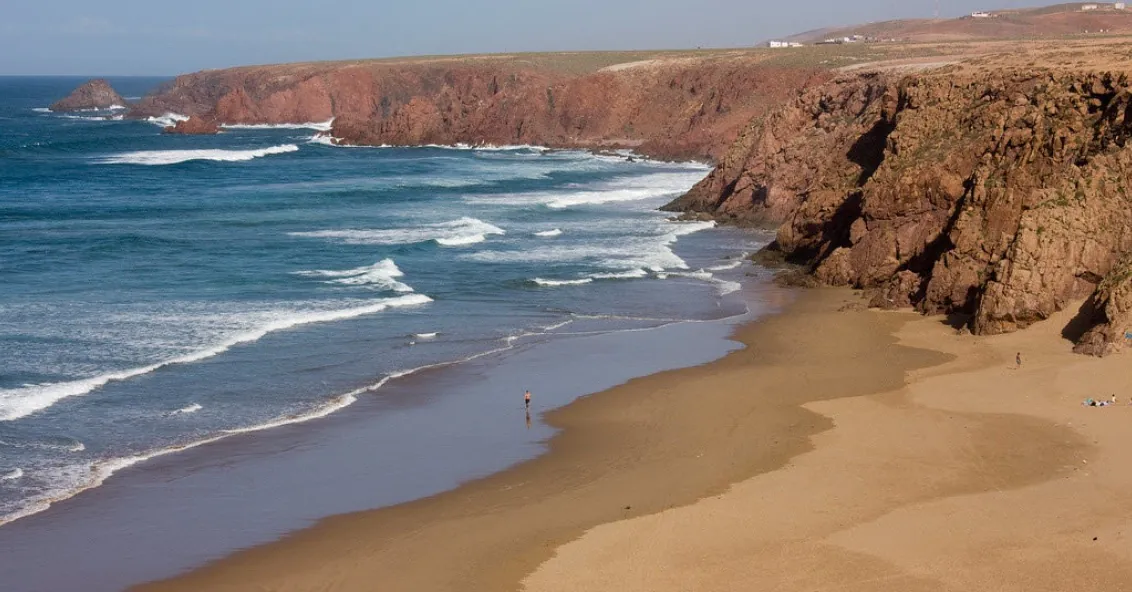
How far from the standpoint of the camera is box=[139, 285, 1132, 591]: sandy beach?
1542cm

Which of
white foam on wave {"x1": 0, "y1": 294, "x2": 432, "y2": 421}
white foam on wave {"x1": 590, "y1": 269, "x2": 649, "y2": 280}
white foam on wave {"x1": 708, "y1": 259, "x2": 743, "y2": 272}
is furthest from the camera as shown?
white foam on wave {"x1": 708, "y1": 259, "x2": 743, "y2": 272}

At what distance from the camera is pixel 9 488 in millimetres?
19000

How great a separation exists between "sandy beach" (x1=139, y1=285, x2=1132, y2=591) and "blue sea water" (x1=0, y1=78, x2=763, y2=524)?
538 cm

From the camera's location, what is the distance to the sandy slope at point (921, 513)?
15.1m

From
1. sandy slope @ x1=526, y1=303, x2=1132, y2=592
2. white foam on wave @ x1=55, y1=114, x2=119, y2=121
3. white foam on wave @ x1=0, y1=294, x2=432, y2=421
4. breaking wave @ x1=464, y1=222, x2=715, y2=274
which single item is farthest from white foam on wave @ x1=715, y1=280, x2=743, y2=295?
white foam on wave @ x1=55, y1=114, x2=119, y2=121

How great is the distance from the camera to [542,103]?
102 meters

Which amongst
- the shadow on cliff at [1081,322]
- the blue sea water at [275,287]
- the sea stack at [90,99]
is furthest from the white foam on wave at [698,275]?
the sea stack at [90,99]

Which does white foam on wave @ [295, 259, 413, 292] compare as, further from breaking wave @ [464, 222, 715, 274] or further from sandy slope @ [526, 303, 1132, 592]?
sandy slope @ [526, 303, 1132, 592]

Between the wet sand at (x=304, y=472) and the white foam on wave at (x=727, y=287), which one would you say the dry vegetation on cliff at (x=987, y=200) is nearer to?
the white foam on wave at (x=727, y=287)

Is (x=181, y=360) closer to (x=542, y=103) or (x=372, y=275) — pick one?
(x=372, y=275)

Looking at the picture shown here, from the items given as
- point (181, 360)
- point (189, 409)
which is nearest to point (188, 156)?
point (181, 360)

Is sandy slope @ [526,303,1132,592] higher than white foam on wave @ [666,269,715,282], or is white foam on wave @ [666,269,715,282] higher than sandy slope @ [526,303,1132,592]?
sandy slope @ [526,303,1132,592]

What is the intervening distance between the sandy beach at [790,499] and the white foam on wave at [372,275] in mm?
13285

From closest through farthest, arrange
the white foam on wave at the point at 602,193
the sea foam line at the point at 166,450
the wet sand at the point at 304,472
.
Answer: the wet sand at the point at 304,472, the sea foam line at the point at 166,450, the white foam on wave at the point at 602,193
